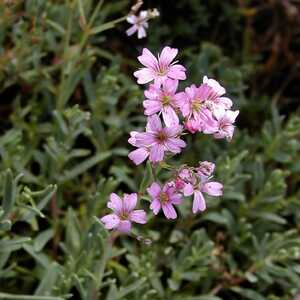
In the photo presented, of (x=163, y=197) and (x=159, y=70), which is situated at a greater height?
(x=159, y=70)

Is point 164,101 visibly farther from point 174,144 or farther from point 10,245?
point 10,245

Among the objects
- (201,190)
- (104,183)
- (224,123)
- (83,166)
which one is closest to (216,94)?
(224,123)

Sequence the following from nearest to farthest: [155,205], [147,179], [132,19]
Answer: [155,205] → [147,179] → [132,19]

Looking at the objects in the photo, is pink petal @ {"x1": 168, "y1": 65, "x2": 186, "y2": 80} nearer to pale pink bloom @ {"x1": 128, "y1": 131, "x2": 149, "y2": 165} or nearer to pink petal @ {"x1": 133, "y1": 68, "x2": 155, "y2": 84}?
pink petal @ {"x1": 133, "y1": 68, "x2": 155, "y2": 84}

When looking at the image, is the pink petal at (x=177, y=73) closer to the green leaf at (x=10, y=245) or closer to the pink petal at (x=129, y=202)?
the pink petal at (x=129, y=202)

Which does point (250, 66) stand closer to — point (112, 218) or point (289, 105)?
point (289, 105)

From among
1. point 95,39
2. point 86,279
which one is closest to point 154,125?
point 86,279

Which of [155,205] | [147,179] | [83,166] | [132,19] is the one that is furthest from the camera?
[83,166]

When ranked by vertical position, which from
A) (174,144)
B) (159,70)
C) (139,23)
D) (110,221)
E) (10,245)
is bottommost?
(10,245)

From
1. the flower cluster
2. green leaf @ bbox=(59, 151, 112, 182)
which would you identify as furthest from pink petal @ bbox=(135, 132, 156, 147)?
green leaf @ bbox=(59, 151, 112, 182)
